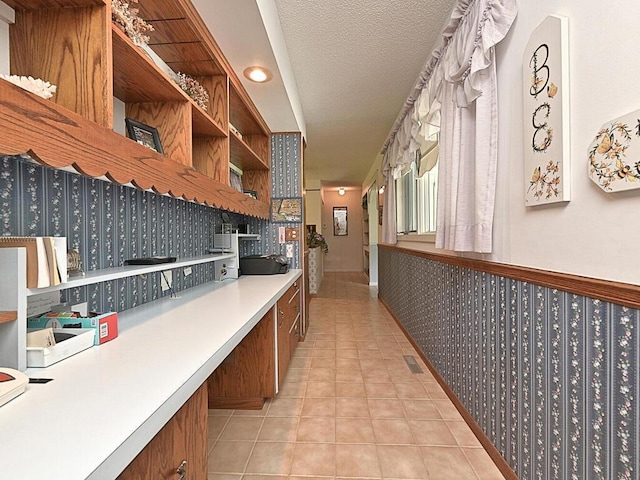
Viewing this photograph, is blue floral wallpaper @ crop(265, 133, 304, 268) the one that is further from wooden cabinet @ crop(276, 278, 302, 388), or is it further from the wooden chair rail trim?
the wooden chair rail trim

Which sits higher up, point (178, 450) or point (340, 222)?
point (340, 222)

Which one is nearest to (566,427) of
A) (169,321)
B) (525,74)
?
(525,74)

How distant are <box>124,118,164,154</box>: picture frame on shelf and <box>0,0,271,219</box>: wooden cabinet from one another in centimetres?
7

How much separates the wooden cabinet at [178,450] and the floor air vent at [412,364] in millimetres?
2076

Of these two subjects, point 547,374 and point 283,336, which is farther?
point 283,336

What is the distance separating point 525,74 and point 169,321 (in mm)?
1712

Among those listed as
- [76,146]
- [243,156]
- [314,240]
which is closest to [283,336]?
[243,156]

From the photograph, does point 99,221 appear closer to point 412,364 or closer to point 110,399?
point 110,399

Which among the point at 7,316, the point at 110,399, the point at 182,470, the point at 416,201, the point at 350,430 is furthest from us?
the point at 416,201

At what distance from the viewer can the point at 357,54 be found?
2514 millimetres

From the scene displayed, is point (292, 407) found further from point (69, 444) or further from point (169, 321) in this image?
point (69, 444)

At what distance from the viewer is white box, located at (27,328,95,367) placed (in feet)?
2.81

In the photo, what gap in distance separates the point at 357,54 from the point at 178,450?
262 centimetres

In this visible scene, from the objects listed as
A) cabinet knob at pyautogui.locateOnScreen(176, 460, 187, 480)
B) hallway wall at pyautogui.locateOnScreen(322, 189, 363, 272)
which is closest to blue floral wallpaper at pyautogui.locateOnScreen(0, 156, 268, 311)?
cabinet knob at pyautogui.locateOnScreen(176, 460, 187, 480)
